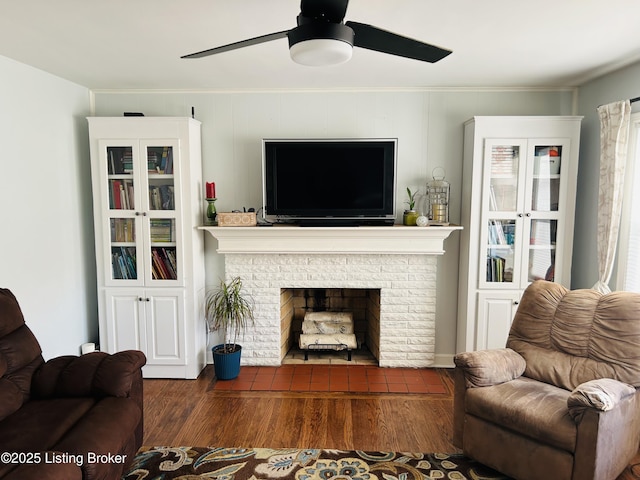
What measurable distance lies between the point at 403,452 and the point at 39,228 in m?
2.91

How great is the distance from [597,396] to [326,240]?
2.17m

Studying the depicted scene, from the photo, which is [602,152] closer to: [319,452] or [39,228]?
[319,452]

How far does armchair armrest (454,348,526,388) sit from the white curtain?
1.07 m

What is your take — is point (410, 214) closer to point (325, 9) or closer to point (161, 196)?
point (161, 196)

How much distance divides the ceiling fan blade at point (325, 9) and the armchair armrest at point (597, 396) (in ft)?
6.39

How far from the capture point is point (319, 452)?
2541 mm

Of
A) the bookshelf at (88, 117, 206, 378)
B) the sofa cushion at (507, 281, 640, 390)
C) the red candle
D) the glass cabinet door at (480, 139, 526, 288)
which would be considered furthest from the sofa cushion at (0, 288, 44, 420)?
the glass cabinet door at (480, 139, 526, 288)

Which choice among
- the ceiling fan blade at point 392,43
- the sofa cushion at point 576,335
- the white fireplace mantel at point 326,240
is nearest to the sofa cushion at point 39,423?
the white fireplace mantel at point 326,240

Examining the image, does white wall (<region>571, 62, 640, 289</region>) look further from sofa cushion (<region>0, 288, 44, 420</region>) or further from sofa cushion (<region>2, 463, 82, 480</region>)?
sofa cushion (<region>0, 288, 44, 420</region>)

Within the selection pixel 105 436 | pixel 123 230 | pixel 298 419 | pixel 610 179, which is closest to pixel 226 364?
pixel 298 419

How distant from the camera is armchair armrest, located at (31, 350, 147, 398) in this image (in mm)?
2271

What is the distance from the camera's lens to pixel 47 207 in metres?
3.20

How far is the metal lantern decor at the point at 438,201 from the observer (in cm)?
360

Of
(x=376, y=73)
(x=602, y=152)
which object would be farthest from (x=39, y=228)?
→ (x=602, y=152)
